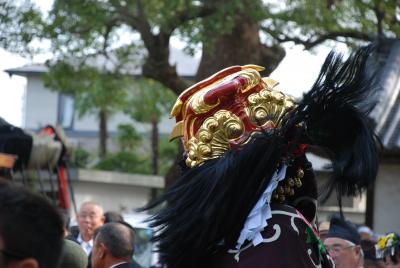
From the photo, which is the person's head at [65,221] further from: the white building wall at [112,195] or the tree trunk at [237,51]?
the white building wall at [112,195]

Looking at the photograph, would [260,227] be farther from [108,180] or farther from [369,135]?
[108,180]

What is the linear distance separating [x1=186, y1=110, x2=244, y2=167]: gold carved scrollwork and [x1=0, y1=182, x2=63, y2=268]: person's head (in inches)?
41.7

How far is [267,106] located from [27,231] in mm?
1349

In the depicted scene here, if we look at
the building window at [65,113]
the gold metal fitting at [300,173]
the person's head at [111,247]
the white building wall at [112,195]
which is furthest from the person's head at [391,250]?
the building window at [65,113]

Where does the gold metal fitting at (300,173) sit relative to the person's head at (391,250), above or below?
above

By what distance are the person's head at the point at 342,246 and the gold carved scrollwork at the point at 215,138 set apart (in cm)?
281

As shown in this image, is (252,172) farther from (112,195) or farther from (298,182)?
(112,195)

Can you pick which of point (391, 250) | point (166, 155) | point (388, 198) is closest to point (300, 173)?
point (391, 250)

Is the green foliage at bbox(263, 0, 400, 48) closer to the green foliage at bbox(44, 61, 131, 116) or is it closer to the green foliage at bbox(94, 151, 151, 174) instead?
the green foliage at bbox(44, 61, 131, 116)

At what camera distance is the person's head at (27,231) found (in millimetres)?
2207

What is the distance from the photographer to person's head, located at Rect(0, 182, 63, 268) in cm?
221

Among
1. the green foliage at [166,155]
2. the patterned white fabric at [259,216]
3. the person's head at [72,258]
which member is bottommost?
the green foliage at [166,155]

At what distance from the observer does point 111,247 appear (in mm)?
5242

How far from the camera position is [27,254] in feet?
7.27
